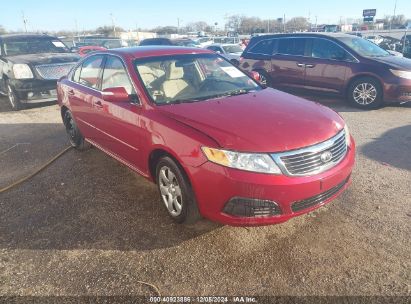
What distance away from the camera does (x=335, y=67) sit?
7.76 m

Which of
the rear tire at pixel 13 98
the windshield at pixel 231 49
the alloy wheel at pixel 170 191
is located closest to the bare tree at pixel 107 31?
the windshield at pixel 231 49

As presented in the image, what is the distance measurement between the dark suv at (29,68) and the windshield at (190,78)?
5.63 m

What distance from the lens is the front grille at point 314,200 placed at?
2654 mm

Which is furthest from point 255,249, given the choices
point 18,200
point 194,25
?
point 194,25

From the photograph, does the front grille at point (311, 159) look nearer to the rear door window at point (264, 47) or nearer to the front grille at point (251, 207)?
the front grille at point (251, 207)

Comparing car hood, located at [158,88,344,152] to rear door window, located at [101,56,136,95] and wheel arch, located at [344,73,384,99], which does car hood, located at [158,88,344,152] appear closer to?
rear door window, located at [101,56,136,95]

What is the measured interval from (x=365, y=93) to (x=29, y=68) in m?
7.94

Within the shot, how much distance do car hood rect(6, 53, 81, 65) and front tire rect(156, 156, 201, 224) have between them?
6688mm

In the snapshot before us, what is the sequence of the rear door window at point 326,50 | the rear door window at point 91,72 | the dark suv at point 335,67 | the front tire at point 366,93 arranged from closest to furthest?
the rear door window at point 91,72 < the dark suv at point 335,67 < the front tire at point 366,93 < the rear door window at point 326,50

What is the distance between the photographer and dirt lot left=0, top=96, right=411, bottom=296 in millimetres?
2479

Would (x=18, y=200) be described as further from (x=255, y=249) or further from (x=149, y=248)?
(x=255, y=249)

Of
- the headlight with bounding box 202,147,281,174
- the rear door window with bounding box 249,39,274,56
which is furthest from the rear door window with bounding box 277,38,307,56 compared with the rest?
the headlight with bounding box 202,147,281,174

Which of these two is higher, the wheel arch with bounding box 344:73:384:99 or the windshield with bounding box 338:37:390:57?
the windshield with bounding box 338:37:390:57

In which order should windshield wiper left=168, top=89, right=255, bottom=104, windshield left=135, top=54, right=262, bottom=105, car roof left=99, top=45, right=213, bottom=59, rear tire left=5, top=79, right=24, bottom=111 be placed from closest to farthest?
windshield wiper left=168, top=89, right=255, bottom=104 < windshield left=135, top=54, right=262, bottom=105 < car roof left=99, top=45, right=213, bottom=59 < rear tire left=5, top=79, right=24, bottom=111
